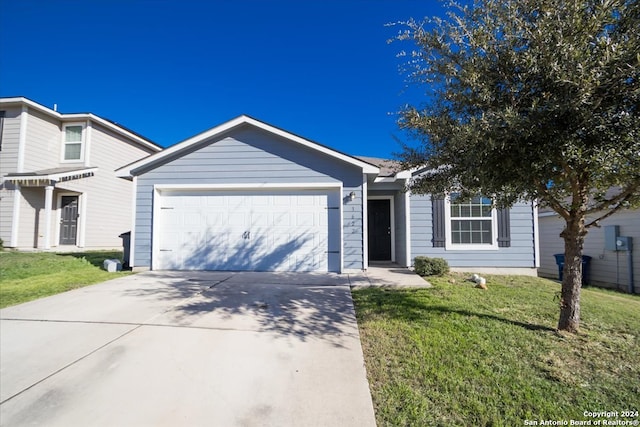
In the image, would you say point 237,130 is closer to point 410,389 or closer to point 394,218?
point 394,218

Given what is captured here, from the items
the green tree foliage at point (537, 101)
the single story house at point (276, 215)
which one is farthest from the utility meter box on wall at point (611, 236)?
the green tree foliage at point (537, 101)

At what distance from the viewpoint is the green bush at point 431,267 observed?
716 centimetres

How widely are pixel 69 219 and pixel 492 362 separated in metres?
15.1

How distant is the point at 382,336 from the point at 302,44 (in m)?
9.74

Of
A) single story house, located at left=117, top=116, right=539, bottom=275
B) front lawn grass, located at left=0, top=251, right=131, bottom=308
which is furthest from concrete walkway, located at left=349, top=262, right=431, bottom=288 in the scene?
front lawn grass, located at left=0, top=251, right=131, bottom=308

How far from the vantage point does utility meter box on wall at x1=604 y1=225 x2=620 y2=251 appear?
896 cm

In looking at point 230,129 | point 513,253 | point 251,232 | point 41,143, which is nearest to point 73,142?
point 41,143

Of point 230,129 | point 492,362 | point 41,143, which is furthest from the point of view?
point 41,143

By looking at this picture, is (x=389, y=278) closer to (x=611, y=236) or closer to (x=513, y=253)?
(x=513, y=253)

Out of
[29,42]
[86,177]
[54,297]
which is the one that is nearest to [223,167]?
[54,297]

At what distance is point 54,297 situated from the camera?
5.05 metres

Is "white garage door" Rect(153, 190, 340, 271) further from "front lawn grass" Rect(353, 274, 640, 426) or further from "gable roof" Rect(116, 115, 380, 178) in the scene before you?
"front lawn grass" Rect(353, 274, 640, 426)

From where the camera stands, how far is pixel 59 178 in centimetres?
1045

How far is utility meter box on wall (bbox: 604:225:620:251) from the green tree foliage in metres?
7.71
